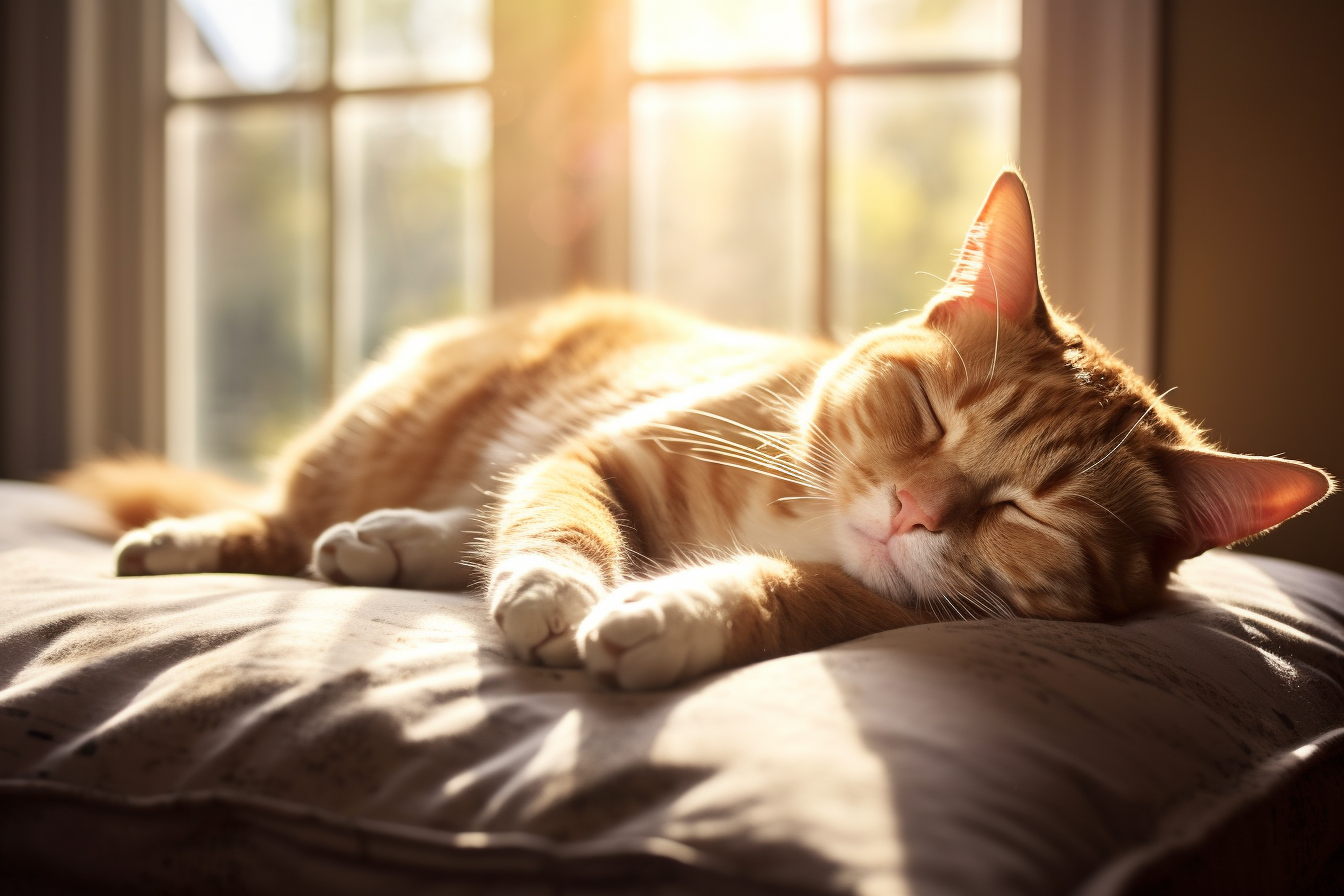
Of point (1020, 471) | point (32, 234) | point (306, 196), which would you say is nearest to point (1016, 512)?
point (1020, 471)

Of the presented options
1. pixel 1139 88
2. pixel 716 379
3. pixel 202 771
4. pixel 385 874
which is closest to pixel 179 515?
pixel 716 379

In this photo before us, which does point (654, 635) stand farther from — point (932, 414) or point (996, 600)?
point (932, 414)

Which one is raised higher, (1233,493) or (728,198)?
(728,198)

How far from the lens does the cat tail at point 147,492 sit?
5.55ft

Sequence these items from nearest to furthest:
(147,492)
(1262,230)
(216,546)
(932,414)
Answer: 1. (932,414)
2. (216,546)
3. (147,492)
4. (1262,230)

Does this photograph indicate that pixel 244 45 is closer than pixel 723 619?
No

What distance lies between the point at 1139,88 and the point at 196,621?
192cm

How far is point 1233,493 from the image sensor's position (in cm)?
107

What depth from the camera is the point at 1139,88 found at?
1.89 metres

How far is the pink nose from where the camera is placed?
107cm

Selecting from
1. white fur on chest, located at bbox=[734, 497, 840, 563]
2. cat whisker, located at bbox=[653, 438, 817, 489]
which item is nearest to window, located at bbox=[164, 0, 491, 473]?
cat whisker, located at bbox=[653, 438, 817, 489]

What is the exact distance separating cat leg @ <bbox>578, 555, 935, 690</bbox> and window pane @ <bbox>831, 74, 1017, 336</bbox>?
47.4 inches

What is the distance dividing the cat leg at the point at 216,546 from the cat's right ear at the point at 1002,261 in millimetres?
1129

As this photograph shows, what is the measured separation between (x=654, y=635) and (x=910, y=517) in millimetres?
425
